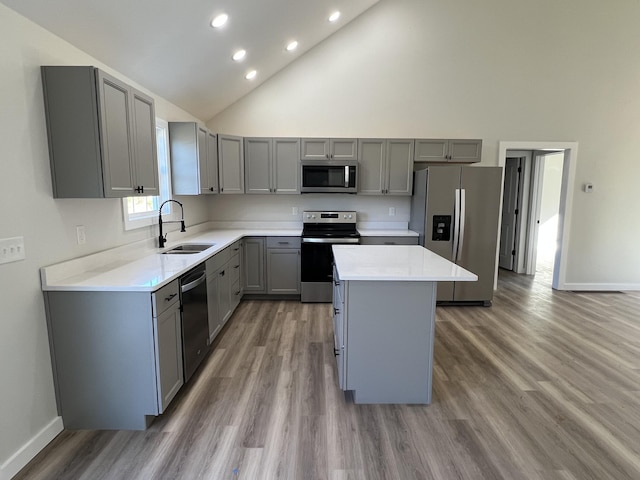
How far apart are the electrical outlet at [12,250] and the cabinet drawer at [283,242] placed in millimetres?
2723

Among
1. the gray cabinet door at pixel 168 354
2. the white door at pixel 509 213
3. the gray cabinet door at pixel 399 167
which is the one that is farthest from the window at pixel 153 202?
the white door at pixel 509 213

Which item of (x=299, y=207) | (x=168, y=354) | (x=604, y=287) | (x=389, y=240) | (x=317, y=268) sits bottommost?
(x=604, y=287)

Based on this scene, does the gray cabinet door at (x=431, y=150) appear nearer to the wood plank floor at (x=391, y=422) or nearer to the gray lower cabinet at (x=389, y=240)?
the gray lower cabinet at (x=389, y=240)

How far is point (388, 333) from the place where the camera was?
2.21 metres

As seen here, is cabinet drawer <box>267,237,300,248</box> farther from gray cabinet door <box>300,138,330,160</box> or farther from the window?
the window

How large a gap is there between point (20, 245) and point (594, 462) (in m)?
3.29

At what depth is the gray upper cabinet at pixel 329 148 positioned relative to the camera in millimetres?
4398

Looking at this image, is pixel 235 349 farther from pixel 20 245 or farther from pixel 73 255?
pixel 20 245

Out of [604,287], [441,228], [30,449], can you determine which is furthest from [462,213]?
[30,449]

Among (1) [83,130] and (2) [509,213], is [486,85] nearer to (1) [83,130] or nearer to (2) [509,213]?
(2) [509,213]

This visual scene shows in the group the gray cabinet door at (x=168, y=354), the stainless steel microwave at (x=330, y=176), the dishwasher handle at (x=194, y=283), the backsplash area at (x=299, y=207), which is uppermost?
the stainless steel microwave at (x=330, y=176)

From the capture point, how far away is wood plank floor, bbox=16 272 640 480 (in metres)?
1.74

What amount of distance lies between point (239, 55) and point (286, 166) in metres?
1.43

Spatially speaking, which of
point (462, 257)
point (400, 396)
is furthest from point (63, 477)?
point (462, 257)
